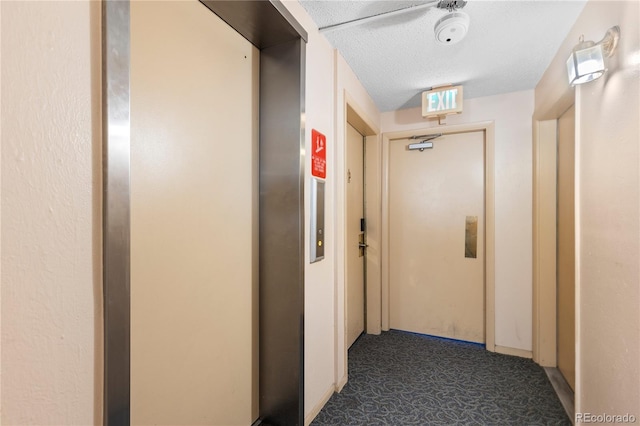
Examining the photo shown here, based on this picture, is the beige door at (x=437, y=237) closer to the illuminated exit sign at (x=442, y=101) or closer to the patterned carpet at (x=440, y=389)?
the patterned carpet at (x=440, y=389)

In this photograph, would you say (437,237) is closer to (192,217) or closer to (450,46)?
(450,46)

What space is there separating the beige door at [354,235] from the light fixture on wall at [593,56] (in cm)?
163

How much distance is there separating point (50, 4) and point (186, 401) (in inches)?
52.3

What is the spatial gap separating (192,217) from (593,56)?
1867 millimetres

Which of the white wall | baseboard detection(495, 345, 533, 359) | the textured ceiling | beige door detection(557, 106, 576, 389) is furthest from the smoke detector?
baseboard detection(495, 345, 533, 359)

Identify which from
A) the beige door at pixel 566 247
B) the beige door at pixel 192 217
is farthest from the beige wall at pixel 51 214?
the beige door at pixel 566 247

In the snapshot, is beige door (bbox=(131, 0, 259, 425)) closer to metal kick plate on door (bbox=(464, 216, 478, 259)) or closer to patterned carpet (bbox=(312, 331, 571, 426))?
patterned carpet (bbox=(312, 331, 571, 426))

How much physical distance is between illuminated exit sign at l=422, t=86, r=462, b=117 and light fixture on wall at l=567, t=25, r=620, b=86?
1.11m

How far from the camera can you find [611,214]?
4.18ft

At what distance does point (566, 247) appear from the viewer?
219cm

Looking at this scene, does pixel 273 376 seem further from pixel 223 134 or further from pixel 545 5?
pixel 545 5

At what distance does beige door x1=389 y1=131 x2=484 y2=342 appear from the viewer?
282cm

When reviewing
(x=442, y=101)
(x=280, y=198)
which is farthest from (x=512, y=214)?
(x=280, y=198)

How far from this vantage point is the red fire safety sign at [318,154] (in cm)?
171
